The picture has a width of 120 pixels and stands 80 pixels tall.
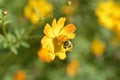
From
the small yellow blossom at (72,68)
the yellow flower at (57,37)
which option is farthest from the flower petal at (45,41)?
the small yellow blossom at (72,68)

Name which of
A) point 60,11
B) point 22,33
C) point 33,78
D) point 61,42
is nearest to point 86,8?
point 60,11

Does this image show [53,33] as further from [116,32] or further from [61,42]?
[116,32]

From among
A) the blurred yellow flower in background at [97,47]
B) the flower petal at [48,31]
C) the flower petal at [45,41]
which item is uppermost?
the blurred yellow flower in background at [97,47]

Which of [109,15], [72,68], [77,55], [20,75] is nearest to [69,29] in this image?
[20,75]

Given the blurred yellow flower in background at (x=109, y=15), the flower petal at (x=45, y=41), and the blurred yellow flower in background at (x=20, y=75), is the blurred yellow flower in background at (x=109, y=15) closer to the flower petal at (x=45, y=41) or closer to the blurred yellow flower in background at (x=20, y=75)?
the blurred yellow flower in background at (x=20, y=75)

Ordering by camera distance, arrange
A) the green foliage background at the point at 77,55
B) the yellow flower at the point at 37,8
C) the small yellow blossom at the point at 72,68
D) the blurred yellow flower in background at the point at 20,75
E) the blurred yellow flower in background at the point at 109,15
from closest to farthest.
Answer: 1. the blurred yellow flower in background at the point at 20,75
2. the green foliage background at the point at 77,55
3. the small yellow blossom at the point at 72,68
4. the yellow flower at the point at 37,8
5. the blurred yellow flower in background at the point at 109,15

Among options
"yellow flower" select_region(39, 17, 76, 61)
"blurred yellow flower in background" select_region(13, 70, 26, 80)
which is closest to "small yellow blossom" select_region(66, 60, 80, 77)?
"blurred yellow flower in background" select_region(13, 70, 26, 80)
